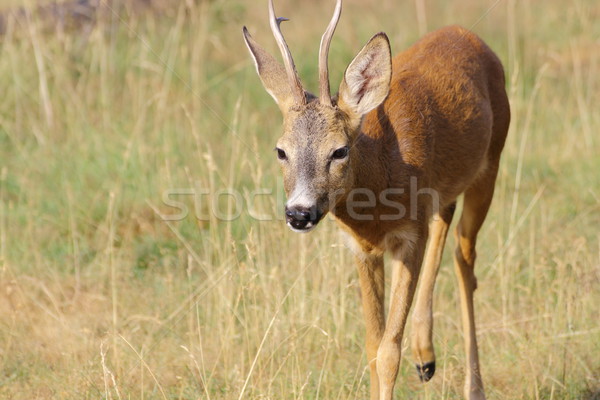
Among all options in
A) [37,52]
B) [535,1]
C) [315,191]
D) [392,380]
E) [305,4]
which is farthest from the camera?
[305,4]

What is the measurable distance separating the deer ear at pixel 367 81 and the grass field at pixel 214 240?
2.64ft

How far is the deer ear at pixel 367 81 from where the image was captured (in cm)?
466

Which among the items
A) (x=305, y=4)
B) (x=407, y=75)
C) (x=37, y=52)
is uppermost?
(x=305, y=4)

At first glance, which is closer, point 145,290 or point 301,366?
point 301,366

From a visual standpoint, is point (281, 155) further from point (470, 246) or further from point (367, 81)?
point (470, 246)

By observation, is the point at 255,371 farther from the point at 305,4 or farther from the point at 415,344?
the point at 305,4

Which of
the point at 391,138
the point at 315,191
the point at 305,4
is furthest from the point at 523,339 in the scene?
the point at 305,4

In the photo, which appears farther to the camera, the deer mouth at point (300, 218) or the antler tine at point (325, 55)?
the antler tine at point (325, 55)

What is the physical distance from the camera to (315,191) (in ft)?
14.3

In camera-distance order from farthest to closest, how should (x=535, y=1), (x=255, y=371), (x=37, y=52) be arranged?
1. (x=535, y=1)
2. (x=37, y=52)
3. (x=255, y=371)

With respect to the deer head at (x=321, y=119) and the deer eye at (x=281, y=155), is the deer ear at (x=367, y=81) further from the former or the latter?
the deer eye at (x=281, y=155)

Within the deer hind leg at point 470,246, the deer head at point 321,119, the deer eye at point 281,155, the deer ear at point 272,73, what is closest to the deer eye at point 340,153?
the deer head at point 321,119

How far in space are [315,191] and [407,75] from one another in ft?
4.66

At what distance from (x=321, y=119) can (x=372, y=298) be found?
3.72 ft
